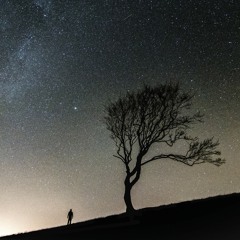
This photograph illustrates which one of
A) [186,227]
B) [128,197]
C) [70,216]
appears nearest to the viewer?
[186,227]

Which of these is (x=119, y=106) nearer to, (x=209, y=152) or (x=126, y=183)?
(x=126, y=183)

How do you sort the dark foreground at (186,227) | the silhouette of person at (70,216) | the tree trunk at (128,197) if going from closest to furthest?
the dark foreground at (186,227) → the tree trunk at (128,197) → the silhouette of person at (70,216)

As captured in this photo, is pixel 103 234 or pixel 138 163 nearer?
pixel 103 234

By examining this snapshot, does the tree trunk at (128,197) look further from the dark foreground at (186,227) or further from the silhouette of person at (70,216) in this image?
the silhouette of person at (70,216)

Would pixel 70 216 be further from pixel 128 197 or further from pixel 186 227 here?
pixel 186 227

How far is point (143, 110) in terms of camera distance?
2122 cm

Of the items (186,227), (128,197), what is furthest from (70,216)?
(186,227)

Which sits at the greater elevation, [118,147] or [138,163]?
[118,147]

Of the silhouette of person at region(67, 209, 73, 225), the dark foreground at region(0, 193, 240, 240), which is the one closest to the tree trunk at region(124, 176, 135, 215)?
the dark foreground at region(0, 193, 240, 240)

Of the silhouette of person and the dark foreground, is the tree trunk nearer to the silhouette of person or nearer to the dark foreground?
the dark foreground

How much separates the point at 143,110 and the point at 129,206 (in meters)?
6.29

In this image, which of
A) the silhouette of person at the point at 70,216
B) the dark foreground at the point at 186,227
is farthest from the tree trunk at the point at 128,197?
the silhouette of person at the point at 70,216

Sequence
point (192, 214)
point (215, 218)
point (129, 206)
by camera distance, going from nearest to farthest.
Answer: point (215, 218), point (192, 214), point (129, 206)

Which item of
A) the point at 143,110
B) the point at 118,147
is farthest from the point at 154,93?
the point at 118,147
